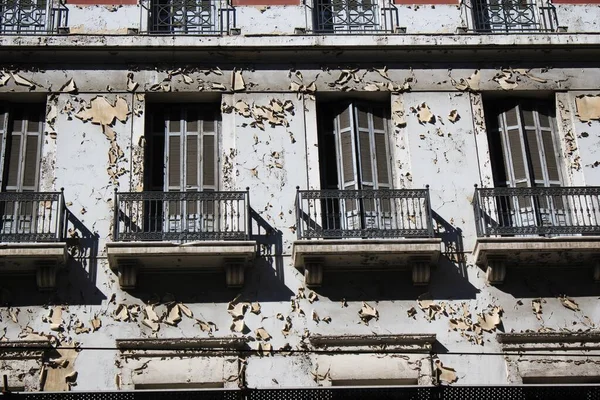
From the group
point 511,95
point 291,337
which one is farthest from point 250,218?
point 511,95

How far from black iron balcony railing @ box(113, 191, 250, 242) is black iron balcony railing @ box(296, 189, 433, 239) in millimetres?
912

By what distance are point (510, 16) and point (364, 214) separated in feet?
14.6

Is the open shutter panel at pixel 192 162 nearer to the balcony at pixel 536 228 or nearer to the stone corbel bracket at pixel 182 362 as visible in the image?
the stone corbel bracket at pixel 182 362

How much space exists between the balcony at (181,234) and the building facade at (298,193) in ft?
0.11

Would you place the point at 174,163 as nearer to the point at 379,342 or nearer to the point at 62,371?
the point at 62,371

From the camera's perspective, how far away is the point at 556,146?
18.9 metres

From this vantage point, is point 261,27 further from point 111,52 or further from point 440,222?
point 440,222

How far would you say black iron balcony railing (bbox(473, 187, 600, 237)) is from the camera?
58.0 ft

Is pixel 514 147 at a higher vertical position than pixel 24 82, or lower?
lower

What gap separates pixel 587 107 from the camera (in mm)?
18859

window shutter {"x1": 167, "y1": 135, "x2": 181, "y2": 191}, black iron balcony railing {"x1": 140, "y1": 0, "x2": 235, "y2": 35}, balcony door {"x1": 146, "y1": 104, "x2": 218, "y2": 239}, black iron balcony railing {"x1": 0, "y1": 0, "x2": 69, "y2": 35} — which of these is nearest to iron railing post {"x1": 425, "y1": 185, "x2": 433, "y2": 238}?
balcony door {"x1": 146, "y1": 104, "x2": 218, "y2": 239}

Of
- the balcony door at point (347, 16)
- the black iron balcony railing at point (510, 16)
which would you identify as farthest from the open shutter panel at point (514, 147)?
the balcony door at point (347, 16)

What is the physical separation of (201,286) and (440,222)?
363cm

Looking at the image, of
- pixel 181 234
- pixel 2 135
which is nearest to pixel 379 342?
pixel 181 234
